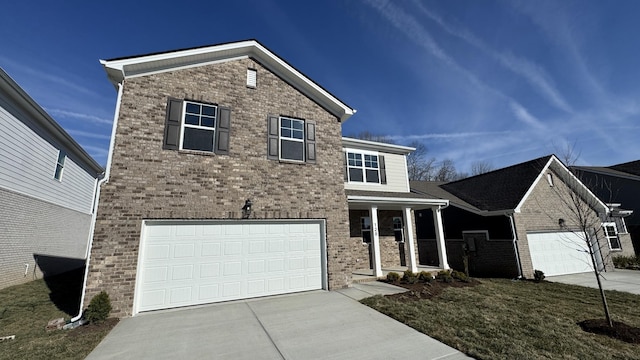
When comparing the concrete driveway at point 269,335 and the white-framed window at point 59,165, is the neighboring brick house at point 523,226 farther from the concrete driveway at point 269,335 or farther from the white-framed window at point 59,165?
the white-framed window at point 59,165

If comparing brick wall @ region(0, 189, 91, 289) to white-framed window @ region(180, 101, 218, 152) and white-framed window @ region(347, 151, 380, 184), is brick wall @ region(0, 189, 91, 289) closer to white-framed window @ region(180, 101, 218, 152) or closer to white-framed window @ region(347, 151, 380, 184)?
white-framed window @ region(180, 101, 218, 152)

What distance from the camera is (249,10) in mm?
9766

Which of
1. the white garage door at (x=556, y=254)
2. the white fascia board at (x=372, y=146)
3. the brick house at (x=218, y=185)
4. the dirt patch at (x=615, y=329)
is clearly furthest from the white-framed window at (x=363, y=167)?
the dirt patch at (x=615, y=329)

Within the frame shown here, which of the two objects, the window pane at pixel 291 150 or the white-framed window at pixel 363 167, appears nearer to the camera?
the window pane at pixel 291 150

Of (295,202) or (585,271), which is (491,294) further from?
(585,271)

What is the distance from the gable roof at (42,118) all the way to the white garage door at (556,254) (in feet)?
70.7

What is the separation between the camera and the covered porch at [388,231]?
11.2 m

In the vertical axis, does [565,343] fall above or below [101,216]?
below

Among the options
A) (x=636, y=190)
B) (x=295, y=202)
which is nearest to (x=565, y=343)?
(x=295, y=202)

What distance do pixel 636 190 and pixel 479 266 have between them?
1598 centimetres

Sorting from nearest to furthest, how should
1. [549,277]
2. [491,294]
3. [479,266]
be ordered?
[491,294] → [549,277] → [479,266]

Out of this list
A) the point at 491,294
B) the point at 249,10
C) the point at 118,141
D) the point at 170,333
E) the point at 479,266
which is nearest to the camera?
the point at 170,333

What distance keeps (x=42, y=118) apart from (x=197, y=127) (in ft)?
26.0

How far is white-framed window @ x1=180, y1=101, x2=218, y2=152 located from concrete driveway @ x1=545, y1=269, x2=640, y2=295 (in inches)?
598
